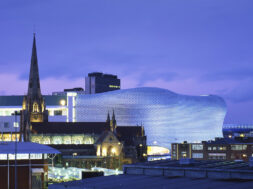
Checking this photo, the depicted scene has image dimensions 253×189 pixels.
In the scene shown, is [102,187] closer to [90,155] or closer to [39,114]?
[90,155]

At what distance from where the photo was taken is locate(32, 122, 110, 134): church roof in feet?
599

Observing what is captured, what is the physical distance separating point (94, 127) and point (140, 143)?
16704 millimetres

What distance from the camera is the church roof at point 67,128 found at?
182625 mm

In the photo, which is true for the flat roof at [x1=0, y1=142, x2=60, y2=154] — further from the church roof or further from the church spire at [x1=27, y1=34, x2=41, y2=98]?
the church spire at [x1=27, y1=34, x2=41, y2=98]

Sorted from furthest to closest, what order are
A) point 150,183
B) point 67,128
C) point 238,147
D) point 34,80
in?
point 67,128, point 34,80, point 238,147, point 150,183

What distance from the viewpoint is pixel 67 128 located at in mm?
190125

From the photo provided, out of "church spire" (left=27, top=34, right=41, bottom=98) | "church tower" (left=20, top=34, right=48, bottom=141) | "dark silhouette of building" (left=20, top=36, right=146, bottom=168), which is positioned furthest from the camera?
"church spire" (left=27, top=34, right=41, bottom=98)

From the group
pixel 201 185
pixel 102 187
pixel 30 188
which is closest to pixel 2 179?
pixel 30 188

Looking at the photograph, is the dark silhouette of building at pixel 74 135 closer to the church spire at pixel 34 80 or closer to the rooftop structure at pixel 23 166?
the church spire at pixel 34 80

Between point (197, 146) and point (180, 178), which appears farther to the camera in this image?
point (197, 146)

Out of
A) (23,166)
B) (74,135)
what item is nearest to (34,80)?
(74,135)

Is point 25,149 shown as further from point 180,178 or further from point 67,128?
point 67,128

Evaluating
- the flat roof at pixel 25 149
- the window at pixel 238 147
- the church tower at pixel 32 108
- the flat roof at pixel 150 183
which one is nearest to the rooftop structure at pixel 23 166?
the flat roof at pixel 25 149

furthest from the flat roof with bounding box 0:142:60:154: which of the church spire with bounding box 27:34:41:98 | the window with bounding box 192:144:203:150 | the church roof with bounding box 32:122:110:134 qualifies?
the window with bounding box 192:144:203:150
